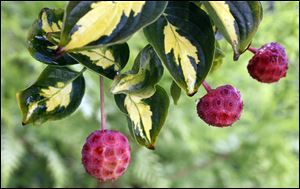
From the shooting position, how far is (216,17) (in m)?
0.51

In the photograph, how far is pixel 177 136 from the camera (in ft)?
6.05

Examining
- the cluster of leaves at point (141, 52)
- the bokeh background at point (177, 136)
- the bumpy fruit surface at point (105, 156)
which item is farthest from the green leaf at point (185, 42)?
the bokeh background at point (177, 136)

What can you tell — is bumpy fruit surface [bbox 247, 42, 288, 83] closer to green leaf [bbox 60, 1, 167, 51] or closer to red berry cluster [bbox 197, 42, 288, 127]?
red berry cluster [bbox 197, 42, 288, 127]

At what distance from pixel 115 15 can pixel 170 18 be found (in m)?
0.10

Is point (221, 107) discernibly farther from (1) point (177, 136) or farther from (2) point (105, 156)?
(1) point (177, 136)

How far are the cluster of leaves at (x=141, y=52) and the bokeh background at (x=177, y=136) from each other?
638 millimetres

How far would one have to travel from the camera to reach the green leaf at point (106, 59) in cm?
64

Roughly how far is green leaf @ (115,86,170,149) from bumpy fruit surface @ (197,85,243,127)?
0.04m

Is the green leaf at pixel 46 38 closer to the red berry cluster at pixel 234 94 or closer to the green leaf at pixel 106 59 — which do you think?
the green leaf at pixel 106 59

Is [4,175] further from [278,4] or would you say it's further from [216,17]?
[216,17]

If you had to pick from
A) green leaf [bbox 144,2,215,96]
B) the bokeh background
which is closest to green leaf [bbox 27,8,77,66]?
green leaf [bbox 144,2,215,96]

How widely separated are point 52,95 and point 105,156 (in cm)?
12

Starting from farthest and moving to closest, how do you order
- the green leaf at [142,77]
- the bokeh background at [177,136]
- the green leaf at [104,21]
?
the bokeh background at [177,136] → the green leaf at [142,77] → the green leaf at [104,21]

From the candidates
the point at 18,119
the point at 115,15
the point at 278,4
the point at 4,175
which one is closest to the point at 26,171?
the point at 18,119
